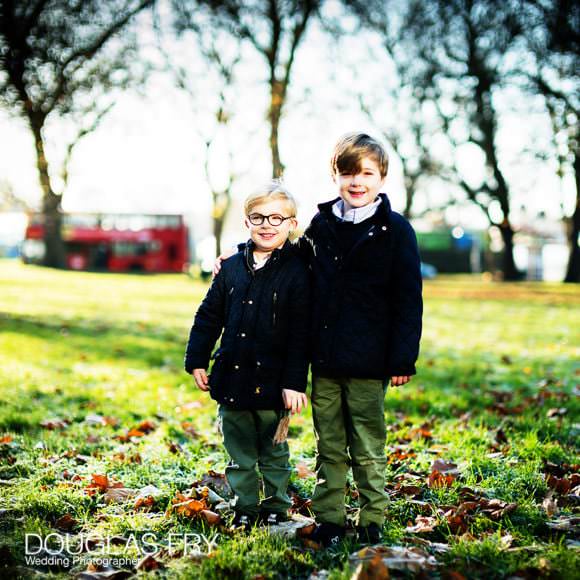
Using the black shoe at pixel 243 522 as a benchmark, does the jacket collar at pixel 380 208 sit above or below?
above

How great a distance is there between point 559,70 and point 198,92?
11.9m

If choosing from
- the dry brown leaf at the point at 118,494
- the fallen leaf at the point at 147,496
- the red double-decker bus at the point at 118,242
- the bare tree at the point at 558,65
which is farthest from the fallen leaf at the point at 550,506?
the red double-decker bus at the point at 118,242

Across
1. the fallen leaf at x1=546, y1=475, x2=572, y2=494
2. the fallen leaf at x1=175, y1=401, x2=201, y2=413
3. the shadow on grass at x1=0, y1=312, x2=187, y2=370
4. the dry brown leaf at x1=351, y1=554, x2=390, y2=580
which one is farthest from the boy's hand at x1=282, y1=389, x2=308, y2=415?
the shadow on grass at x1=0, y1=312, x2=187, y2=370

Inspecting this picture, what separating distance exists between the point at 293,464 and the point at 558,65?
58.3 feet

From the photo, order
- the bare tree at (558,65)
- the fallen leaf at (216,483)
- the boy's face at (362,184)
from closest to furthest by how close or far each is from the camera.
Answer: the boy's face at (362,184), the fallen leaf at (216,483), the bare tree at (558,65)

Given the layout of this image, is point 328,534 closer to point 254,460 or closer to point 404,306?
point 254,460

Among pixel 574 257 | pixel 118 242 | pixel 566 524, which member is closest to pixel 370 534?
pixel 566 524

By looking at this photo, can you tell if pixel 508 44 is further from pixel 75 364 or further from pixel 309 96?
pixel 75 364

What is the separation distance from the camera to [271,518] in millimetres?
3188

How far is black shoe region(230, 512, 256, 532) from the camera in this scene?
3.09 m

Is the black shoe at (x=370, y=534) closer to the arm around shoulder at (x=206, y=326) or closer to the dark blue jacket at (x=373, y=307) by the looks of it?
the dark blue jacket at (x=373, y=307)

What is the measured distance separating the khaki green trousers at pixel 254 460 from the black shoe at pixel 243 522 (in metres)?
0.02

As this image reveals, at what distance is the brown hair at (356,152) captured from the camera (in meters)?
3.06

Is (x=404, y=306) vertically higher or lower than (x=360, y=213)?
lower
